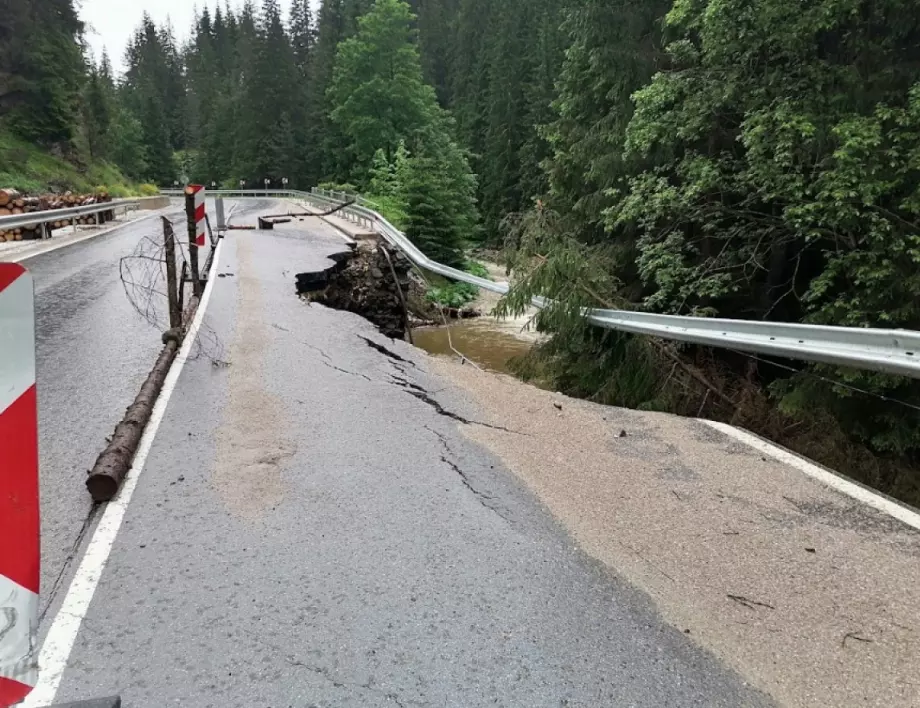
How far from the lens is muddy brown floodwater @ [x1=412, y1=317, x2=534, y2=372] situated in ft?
48.0

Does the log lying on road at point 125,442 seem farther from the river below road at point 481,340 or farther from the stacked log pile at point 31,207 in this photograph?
the stacked log pile at point 31,207

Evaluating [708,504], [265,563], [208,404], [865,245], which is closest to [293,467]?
[265,563]

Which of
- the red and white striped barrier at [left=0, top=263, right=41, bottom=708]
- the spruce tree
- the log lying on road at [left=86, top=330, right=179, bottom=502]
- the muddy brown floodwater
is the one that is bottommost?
the muddy brown floodwater

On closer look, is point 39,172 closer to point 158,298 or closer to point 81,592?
point 158,298

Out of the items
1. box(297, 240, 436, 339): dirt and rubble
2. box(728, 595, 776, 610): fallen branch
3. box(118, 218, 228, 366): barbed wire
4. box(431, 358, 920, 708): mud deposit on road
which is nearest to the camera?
box(431, 358, 920, 708): mud deposit on road

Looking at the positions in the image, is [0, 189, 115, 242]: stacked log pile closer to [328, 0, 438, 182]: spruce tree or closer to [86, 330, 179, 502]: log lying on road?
[86, 330, 179, 502]: log lying on road

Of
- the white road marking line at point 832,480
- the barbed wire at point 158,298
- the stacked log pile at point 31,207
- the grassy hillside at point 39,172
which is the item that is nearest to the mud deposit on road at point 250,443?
the barbed wire at point 158,298

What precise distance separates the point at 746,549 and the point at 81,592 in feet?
11.4

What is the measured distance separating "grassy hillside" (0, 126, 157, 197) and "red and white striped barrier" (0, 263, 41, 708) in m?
33.1

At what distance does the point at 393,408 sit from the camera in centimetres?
620

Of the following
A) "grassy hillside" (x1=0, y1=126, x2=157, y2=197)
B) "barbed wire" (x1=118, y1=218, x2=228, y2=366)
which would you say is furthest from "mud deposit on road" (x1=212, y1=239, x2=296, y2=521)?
"grassy hillside" (x1=0, y1=126, x2=157, y2=197)

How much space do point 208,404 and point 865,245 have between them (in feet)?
25.0

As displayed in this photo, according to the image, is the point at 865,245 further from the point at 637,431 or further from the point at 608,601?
the point at 608,601

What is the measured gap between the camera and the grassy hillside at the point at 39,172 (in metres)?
31.5
